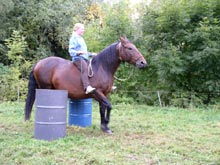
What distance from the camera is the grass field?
4625 mm

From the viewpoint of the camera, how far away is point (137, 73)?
12461 mm

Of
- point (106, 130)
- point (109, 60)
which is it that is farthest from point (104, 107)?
point (109, 60)

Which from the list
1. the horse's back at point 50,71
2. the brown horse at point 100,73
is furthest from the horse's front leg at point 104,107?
the horse's back at point 50,71

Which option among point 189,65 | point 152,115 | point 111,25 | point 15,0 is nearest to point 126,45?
point 152,115

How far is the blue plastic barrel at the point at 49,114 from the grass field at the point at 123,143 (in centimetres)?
20

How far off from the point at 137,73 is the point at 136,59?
19.7 ft

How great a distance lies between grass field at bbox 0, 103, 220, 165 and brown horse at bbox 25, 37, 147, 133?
67 cm

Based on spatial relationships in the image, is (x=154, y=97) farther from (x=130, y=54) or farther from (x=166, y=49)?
(x=130, y=54)

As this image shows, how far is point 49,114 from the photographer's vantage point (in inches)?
231

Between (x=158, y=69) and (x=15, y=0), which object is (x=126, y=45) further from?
(x=15, y=0)

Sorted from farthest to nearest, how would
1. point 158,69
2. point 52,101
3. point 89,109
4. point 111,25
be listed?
1. point 111,25
2. point 158,69
3. point 89,109
4. point 52,101

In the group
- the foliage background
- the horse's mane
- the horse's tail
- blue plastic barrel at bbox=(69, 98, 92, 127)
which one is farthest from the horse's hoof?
the foliage background

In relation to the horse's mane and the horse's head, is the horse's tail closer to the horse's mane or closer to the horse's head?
the horse's mane

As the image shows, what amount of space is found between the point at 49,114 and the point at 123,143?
1.33 m
